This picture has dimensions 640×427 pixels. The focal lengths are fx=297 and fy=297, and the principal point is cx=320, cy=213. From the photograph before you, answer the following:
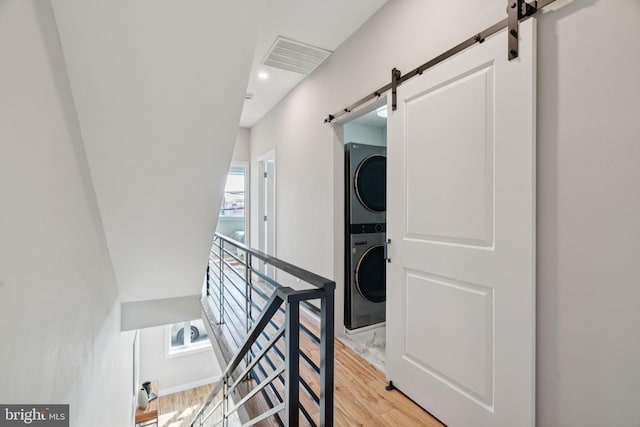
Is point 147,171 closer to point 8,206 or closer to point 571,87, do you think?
point 8,206

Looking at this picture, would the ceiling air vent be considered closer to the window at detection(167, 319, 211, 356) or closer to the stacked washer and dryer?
the stacked washer and dryer

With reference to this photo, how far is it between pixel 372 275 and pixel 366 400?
1224mm

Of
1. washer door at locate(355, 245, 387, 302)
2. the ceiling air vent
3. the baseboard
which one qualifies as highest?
the ceiling air vent

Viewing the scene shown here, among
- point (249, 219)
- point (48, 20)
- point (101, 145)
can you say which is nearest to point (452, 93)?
point (48, 20)

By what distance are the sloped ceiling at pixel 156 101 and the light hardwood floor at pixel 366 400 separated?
148 centimetres

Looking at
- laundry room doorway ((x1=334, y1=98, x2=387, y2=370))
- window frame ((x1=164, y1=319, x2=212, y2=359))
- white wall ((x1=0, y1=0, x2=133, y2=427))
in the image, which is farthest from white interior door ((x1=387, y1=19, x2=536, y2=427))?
window frame ((x1=164, y1=319, x2=212, y2=359))

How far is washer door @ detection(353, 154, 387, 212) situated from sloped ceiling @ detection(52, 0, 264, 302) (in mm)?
1351

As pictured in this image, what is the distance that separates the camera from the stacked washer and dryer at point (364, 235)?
278 cm

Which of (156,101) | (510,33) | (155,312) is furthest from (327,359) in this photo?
(155,312)

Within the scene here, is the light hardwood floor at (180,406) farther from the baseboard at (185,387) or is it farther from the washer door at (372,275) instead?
the washer door at (372,275)

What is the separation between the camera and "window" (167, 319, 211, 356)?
6.08 m

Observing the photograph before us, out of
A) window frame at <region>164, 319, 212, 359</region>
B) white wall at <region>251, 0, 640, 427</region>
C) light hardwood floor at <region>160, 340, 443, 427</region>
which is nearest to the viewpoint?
Answer: white wall at <region>251, 0, 640, 427</region>

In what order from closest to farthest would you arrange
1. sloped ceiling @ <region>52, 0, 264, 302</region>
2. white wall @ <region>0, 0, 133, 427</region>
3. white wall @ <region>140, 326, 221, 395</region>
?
white wall @ <region>0, 0, 133, 427</region>
sloped ceiling @ <region>52, 0, 264, 302</region>
white wall @ <region>140, 326, 221, 395</region>

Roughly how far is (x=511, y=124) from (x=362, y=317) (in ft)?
6.89
